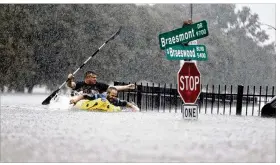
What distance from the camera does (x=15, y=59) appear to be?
56.7 feet

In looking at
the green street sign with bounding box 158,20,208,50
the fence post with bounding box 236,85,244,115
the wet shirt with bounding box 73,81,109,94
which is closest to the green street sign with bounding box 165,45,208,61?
the green street sign with bounding box 158,20,208,50

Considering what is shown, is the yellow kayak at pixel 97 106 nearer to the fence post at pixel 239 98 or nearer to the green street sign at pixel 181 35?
the fence post at pixel 239 98

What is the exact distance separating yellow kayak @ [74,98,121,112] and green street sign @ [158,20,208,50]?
4.82 meters

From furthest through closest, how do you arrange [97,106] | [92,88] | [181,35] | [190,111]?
[92,88] < [97,106] < [190,111] < [181,35]

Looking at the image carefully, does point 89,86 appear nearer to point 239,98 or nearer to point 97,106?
point 97,106

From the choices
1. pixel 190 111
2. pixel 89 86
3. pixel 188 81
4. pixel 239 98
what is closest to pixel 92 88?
pixel 89 86

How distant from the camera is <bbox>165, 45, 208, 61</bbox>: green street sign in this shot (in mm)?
9705

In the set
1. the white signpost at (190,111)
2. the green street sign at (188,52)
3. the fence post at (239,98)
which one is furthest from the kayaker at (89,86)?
the green street sign at (188,52)

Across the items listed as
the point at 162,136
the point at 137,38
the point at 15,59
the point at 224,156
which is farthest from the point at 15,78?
the point at 224,156

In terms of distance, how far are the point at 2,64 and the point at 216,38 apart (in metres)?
8.14

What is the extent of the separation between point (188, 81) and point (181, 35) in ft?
2.43

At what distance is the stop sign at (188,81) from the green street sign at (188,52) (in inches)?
6.2

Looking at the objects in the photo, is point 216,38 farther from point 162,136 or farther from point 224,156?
point 224,156

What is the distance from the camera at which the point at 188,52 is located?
9.77m
